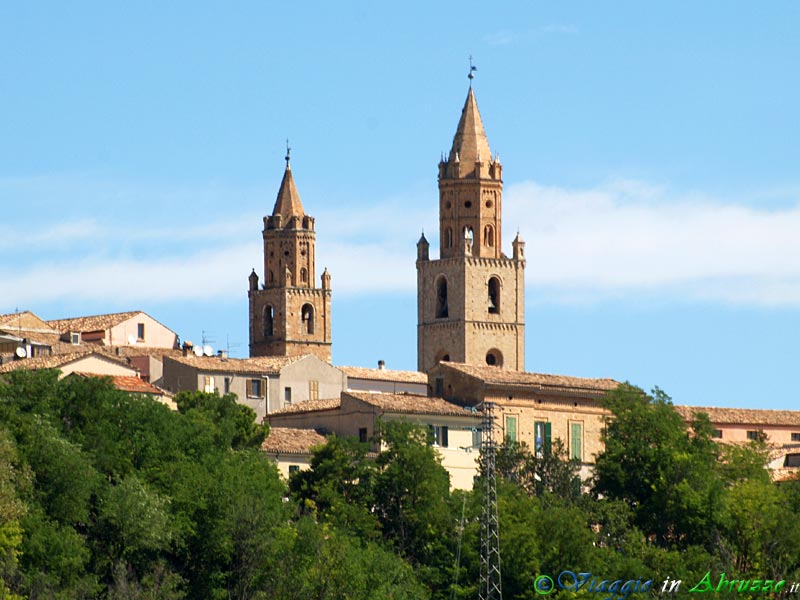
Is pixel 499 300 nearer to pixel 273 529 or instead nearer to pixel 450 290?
pixel 450 290

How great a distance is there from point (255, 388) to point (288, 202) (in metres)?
47.2

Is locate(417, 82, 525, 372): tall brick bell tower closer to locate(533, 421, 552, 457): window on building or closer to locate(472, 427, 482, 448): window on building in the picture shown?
locate(533, 421, 552, 457): window on building

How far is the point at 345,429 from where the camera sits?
305 feet

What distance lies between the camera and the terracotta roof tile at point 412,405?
9175 cm

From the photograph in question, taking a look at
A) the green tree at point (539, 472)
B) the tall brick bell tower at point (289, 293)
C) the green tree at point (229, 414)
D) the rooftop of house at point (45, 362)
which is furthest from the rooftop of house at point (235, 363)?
the tall brick bell tower at point (289, 293)

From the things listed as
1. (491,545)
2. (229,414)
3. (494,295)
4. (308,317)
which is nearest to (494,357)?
(494,295)

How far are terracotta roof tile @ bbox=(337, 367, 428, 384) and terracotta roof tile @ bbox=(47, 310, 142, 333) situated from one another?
10236 mm

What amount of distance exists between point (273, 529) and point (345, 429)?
57.9ft

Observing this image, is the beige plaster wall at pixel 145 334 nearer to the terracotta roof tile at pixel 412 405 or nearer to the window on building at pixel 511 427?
the terracotta roof tile at pixel 412 405

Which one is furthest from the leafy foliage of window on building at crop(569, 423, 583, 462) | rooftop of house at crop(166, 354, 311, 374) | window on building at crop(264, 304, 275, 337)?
window on building at crop(264, 304, 275, 337)

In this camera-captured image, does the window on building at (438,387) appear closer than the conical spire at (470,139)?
Yes

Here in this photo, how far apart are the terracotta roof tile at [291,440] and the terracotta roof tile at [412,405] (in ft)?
→ 7.74

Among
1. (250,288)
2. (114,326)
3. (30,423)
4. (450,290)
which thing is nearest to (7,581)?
(30,423)

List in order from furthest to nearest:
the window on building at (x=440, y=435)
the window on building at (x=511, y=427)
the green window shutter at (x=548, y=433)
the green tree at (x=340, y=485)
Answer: the green window shutter at (x=548, y=433)
the window on building at (x=511, y=427)
the window on building at (x=440, y=435)
the green tree at (x=340, y=485)
